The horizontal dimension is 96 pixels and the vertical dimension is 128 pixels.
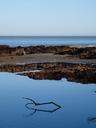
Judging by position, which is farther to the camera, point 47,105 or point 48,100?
point 48,100

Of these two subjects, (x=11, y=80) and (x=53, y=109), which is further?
(x=11, y=80)

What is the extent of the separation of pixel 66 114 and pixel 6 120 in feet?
6.66

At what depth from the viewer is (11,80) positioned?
23.6 m

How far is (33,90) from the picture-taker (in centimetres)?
1991

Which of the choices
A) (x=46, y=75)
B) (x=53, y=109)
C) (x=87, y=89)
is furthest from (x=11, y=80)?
(x=53, y=109)

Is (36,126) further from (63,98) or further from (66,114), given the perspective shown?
(63,98)

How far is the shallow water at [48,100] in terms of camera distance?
43.4 feet

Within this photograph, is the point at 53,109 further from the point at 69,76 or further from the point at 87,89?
the point at 69,76

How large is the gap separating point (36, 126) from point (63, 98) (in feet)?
15.9

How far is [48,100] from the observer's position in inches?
677

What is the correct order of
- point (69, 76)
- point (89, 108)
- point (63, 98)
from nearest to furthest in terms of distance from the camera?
point (89, 108) → point (63, 98) → point (69, 76)

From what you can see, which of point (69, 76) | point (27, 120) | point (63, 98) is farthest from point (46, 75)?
point (27, 120)

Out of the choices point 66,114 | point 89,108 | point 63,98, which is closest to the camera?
point 66,114

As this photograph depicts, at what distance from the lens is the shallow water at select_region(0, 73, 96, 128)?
43.4 ft
